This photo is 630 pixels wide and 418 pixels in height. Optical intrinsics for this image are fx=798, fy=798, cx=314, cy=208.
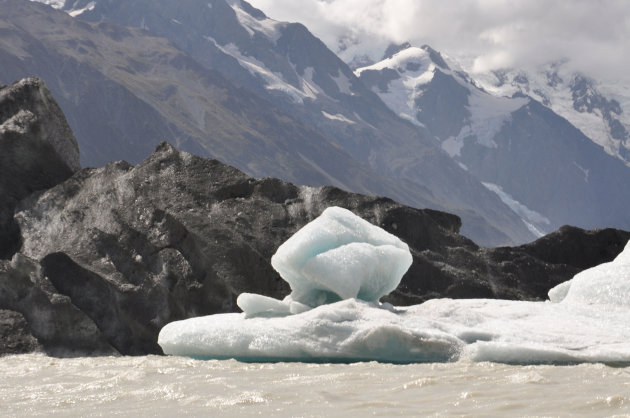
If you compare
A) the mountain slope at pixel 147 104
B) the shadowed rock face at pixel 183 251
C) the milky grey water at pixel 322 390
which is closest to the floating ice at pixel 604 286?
the milky grey water at pixel 322 390

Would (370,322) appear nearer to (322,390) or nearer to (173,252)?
(322,390)

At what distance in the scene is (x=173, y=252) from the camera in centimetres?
1368

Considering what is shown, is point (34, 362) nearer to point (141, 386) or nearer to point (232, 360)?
point (232, 360)

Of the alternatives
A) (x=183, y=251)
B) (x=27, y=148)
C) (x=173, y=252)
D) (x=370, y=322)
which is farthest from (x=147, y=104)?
(x=370, y=322)

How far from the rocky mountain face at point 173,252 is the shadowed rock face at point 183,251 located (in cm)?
2

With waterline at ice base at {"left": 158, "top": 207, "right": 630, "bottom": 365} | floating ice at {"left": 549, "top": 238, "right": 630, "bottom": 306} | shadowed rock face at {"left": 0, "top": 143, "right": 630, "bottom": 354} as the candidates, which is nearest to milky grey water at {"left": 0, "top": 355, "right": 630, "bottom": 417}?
waterline at ice base at {"left": 158, "top": 207, "right": 630, "bottom": 365}

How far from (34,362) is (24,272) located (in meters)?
2.06

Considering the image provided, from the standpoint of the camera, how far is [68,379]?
8055mm

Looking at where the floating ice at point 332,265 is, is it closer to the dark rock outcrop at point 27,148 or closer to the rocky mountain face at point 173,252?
the rocky mountain face at point 173,252

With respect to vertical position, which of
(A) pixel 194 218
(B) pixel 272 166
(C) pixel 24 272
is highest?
(B) pixel 272 166

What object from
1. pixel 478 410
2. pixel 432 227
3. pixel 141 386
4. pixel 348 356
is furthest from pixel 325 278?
pixel 432 227

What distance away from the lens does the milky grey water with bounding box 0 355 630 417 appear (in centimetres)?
534

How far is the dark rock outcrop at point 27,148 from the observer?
15750 millimetres

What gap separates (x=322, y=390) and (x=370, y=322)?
238 centimetres
